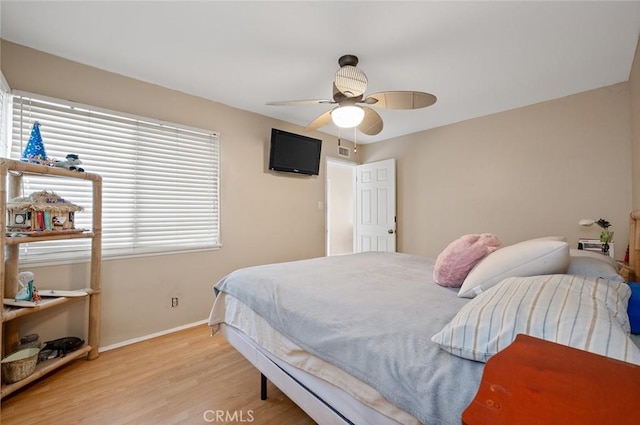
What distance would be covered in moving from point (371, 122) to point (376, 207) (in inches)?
83.2

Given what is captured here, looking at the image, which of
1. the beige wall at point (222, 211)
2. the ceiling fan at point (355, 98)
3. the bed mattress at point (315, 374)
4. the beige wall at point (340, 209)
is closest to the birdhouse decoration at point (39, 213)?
the beige wall at point (222, 211)

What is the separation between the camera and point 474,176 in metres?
3.39

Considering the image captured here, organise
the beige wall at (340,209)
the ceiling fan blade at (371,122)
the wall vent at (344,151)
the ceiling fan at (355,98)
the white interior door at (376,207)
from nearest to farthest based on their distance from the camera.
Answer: the ceiling fan at (355,98) → the ceiling fan blade at (371,122) → the white interior door at (376,207) → the wall vent at (344,151) → the beige wall at (340,209)

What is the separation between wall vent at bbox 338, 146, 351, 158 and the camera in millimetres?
4363

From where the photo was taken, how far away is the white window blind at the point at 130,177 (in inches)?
82.7

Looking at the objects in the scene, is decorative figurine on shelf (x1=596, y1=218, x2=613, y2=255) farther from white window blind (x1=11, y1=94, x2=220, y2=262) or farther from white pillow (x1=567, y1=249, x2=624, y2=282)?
white window blind (x1=11, y1=94, x2=220, y2=262)

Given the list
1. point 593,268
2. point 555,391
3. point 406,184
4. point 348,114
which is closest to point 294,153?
point 348,114

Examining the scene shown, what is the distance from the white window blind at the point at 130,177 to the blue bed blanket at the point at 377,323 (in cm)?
116

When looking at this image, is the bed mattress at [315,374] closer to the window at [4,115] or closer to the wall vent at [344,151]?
the window at [4,115]

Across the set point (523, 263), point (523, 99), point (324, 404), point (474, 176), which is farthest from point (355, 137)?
point (324, 404)

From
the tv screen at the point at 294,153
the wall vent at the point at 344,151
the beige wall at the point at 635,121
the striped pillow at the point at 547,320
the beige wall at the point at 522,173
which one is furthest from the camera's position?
the wall vent at the point at 344,151

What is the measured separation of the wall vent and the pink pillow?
2999 mm

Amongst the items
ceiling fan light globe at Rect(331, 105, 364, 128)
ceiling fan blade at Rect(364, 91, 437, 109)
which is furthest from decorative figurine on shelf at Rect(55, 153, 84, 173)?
ceiling fan blade at Rect(364, 91, 437, 109)

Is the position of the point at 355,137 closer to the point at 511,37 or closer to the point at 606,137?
the point at 511,37
